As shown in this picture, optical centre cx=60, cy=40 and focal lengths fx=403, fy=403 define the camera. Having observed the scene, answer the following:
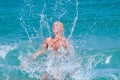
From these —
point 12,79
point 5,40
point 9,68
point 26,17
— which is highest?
point 26,17

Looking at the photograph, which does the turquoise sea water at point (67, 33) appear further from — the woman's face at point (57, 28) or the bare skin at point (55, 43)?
the woman's face at point (57, 28)

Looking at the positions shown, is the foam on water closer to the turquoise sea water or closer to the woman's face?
the turquoise sea water

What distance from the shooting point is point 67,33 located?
52.7ft

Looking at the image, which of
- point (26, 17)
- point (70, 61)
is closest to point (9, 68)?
point (70, 61)

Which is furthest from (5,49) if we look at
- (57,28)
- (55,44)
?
(57,28)

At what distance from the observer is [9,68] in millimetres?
11352

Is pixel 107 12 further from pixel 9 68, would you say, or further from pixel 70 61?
pixel 70 61

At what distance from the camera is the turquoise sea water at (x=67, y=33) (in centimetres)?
1088

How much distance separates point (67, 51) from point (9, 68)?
298 cm

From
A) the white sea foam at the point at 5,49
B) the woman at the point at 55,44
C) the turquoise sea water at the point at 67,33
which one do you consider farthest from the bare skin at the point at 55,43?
the white sea foam at the point at 5,49

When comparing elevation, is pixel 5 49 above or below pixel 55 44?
above

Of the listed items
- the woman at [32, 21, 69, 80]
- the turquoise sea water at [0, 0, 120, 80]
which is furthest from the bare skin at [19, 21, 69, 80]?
the turquoise sea water at [0, 0, 120, 80]

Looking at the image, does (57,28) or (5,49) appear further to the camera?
(5,49)

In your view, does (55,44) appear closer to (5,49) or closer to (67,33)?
(5,49)
